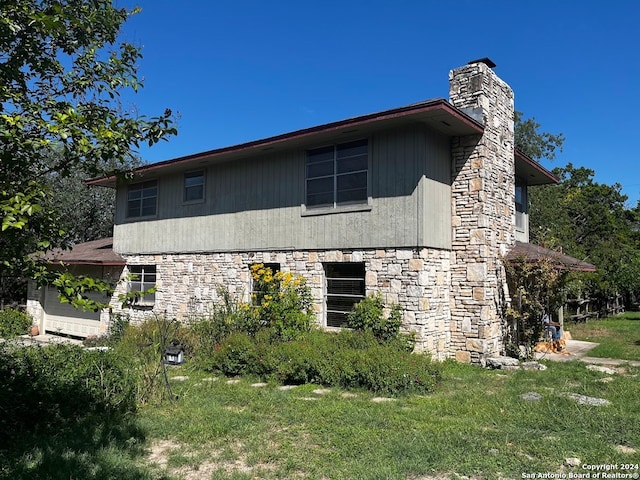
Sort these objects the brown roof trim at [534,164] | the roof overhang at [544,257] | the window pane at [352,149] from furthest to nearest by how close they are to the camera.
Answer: the brown roof trim at [534,164], the roof overhang at [544,257], the window pane at [352,149]

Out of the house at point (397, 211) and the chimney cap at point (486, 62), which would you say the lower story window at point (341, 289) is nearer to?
the house at point (397, 211)

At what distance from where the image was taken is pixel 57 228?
3.65 meters

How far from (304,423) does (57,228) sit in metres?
4.07

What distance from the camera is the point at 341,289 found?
11.2m

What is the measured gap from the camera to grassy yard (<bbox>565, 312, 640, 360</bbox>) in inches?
478

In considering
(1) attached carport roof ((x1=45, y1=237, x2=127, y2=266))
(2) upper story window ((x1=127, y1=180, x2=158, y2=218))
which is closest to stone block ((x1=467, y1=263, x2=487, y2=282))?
(2) upper story window ((x1=127, y1=180, x2=158, y2=218))

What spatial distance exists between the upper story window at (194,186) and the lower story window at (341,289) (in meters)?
5.37

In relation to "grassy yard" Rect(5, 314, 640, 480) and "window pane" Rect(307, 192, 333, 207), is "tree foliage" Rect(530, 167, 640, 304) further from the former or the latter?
"grassy yard" Rect(5, 314, 640, 480)

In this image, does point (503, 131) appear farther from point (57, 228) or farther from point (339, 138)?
point (57, 228)

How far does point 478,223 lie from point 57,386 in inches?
344

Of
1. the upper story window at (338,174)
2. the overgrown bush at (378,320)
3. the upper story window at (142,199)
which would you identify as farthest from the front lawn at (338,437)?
the upper story window at (142,199)

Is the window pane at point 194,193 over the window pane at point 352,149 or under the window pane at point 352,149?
under

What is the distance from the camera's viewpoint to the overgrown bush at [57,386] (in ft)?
18.7

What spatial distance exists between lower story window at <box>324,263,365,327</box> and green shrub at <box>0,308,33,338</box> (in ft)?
40.1
